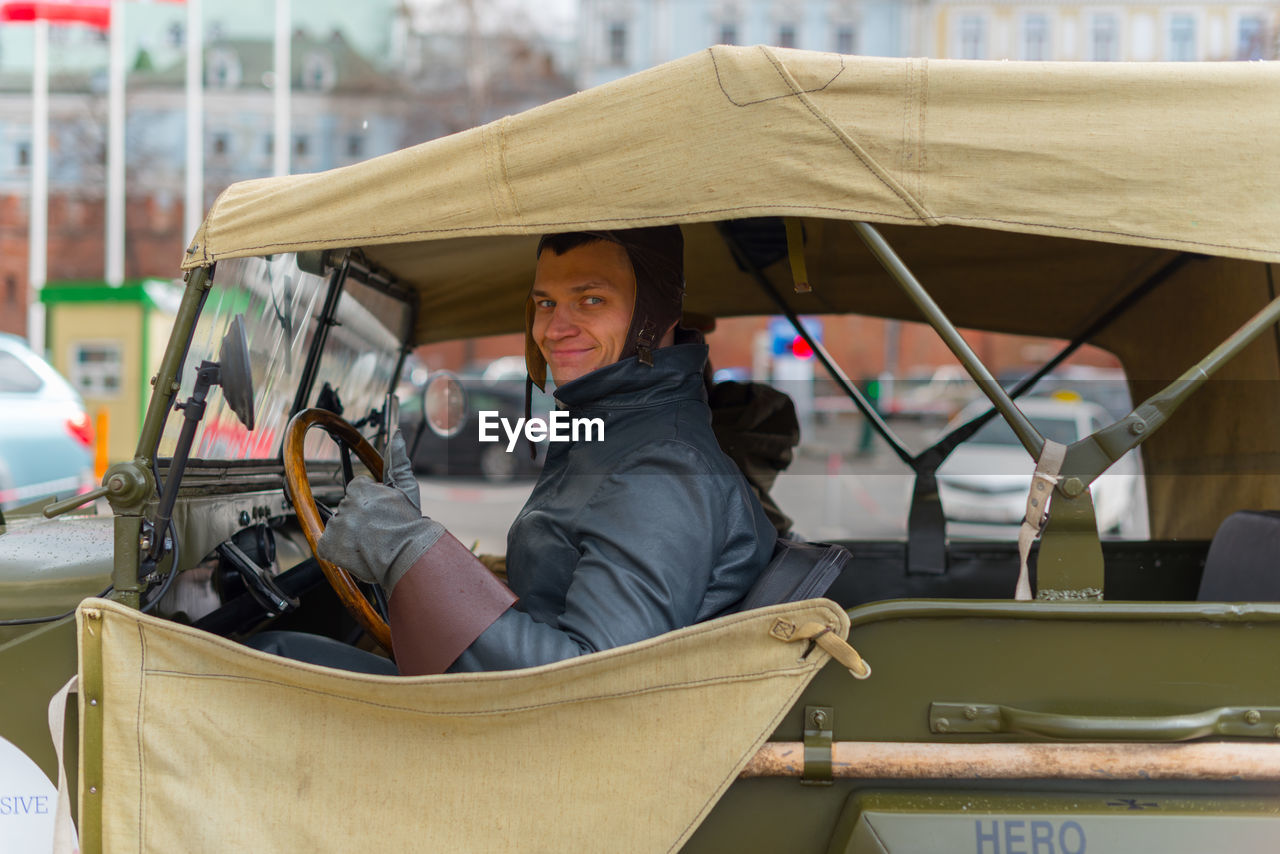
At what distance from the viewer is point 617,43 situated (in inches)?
1583

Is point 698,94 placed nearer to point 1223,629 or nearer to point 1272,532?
point 1223,629

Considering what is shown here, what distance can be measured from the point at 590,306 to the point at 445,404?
992 millimetres

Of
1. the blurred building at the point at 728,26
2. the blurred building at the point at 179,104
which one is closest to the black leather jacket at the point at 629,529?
the blurred building at the point at 179,104

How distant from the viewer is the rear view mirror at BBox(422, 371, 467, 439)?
2908 millimetres

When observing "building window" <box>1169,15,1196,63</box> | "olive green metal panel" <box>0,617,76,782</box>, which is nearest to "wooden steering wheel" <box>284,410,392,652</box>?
"olive green metal panel" <box>0,617,76,782</box>

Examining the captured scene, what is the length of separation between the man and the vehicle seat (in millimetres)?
1261

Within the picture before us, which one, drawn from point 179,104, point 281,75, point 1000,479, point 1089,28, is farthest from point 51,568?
point 1089,28

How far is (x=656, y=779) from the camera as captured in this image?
5.12ft

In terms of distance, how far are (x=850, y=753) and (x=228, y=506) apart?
4.72 feet

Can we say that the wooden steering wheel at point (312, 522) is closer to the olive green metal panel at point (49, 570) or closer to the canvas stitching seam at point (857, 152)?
the olive green metal panel at point (49, 570)

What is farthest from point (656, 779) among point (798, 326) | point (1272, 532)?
point (798, 326)

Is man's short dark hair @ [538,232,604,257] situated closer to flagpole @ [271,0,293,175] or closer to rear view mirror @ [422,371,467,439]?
rear view mirror @ [422,371,467,439]

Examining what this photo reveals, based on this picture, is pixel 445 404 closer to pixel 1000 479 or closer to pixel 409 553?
pixel 409 553

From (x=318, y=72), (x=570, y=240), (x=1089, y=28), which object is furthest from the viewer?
(x=1089, y=28)
